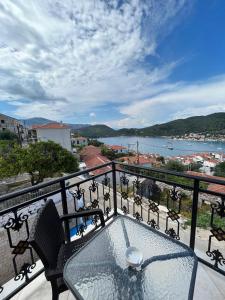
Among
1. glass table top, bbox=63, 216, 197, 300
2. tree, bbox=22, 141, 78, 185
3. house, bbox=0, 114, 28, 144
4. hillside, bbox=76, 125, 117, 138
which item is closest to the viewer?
glass table top, bbox=63, 216, 197, 300

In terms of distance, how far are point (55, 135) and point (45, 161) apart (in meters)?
19.6

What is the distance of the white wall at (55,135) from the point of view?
105ft

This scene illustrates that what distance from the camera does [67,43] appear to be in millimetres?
4090

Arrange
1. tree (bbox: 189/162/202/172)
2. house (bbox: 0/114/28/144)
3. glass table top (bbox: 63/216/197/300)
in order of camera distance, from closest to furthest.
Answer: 1. glass table top (bbox: 63/216/197/300)
2. tree (bbox: 189/162/202/172)
3. house (bbox: 0/114/28/144)

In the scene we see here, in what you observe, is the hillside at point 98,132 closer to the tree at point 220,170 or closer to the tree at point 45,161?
the tree at point 220,170

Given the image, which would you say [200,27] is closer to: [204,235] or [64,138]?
[204,235]

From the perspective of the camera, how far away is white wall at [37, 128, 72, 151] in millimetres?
31969

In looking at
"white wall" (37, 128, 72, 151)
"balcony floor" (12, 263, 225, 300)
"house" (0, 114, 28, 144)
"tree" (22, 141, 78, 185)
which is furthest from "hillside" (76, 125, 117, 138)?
"balcony floor" (12, 263, 225, 300)

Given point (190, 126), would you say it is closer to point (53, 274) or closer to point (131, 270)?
point (131, 270)

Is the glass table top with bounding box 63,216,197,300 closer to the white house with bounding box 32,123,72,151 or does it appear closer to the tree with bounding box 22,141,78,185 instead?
the tree with bounding box 22,141,78,185

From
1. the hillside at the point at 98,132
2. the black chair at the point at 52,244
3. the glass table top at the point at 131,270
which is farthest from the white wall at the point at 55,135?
the hillside at the point at 98,132

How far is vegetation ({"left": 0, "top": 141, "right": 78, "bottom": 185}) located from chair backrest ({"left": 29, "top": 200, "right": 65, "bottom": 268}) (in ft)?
43.4

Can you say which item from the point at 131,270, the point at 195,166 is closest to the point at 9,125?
the point at 195,166

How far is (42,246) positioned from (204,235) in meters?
5.90
